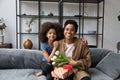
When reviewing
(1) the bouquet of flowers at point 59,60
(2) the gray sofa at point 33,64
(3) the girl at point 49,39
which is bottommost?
(2) the gray sofa at point 33,64

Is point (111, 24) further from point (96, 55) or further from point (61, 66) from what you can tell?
point (61, 66)

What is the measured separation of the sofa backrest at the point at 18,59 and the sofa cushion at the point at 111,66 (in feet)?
2.71

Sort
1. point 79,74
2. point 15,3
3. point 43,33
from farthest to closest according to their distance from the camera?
point 15,3 < point 43,33 < point 79,74

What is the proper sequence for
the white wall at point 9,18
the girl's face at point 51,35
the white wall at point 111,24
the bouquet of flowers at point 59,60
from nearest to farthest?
1. the bouquet of flowers at point 59,60
2. the girl's face at point 51,35
3. the white wall at point 9,18
4. the white wall at point 111,24

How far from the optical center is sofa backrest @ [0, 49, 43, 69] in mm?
2312

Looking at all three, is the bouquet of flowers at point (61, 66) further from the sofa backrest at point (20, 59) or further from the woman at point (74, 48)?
the sofa backrest at point (20, 59)

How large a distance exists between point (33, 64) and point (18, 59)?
0.69 feet

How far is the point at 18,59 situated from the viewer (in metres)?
2.33

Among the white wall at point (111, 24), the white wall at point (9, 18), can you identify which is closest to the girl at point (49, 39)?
the white wall at point (9, 18)

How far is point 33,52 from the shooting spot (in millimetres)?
2412

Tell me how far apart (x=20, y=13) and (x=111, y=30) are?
2.29 metres

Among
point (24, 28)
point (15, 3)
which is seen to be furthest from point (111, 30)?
point (15, 3)

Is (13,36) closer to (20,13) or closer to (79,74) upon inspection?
(20,13)

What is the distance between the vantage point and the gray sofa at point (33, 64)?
1996mm
